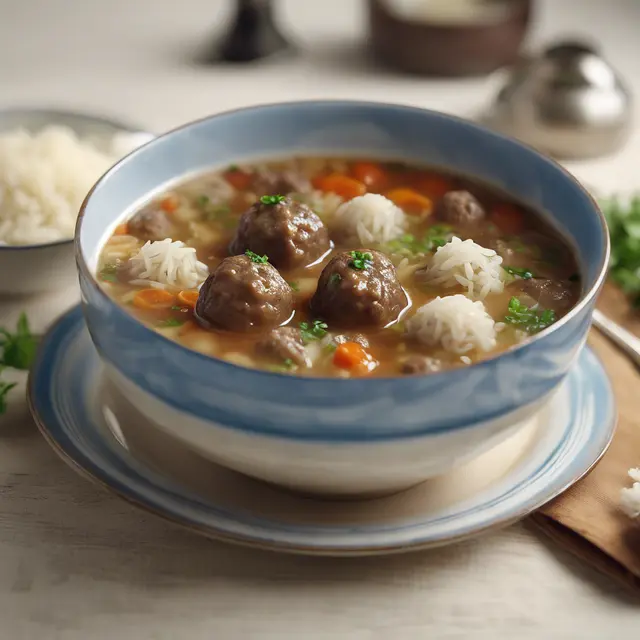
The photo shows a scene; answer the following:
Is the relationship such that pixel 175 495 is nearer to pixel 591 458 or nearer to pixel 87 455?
pixel 87 455

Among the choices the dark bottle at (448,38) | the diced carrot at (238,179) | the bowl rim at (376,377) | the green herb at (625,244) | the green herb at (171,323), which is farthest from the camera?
the dark bottle at (448,38)

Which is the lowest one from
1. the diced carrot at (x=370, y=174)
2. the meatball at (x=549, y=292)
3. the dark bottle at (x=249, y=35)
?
the dark bottle at (x=249, y=35)

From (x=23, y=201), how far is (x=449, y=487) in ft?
7.89

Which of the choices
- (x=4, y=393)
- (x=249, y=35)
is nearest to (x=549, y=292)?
(x=4, y=393)

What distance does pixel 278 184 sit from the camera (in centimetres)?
425

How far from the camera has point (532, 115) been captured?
231 inches

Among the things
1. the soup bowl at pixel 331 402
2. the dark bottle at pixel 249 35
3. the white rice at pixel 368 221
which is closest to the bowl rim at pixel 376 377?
the soup bowl at pixel 331 402

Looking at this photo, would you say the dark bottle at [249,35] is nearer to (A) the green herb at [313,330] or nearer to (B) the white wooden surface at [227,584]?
(B) the white wooden surface at [227,584]

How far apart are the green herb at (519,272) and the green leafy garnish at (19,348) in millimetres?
1764

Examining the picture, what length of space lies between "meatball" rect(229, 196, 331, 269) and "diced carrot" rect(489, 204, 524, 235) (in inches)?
28.9

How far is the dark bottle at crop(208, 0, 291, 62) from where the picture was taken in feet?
23.1

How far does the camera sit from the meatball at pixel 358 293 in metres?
3.30

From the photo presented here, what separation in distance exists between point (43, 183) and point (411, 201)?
1.66 metres

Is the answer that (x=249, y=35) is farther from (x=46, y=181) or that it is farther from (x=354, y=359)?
(x=354, y=359)
